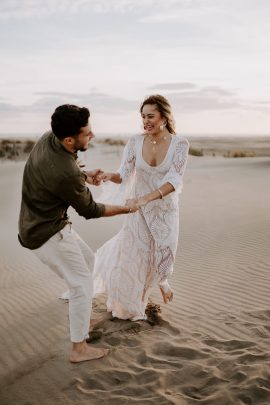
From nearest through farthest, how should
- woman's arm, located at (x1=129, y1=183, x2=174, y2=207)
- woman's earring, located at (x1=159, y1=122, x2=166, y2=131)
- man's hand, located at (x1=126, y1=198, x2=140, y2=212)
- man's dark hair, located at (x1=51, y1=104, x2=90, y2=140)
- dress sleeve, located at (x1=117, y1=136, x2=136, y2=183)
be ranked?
man's dark hair, located at (x1=51, y1=104, x2=90, y2=140) → man's hand, located at (x1=126, y1=198, x2=140, y2=212) → woman's arm, located at (x1=129, y1=183, x2=174, y2=207) → woman's earring, located at (x1=159, y1=122, x2=166, y2=131) → dress sleeve, located at (x1=117, y1=136, x2=136, y2=183)

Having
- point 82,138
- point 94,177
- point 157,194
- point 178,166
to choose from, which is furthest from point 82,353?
point 178,166

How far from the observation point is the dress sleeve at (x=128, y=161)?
5.52 meters

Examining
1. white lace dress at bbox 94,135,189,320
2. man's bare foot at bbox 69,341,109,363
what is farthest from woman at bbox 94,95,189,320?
man's bare foot at bbox 69,341,109,363

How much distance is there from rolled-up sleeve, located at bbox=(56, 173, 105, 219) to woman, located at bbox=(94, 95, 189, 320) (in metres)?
1.13

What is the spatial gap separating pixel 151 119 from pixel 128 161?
589 mm

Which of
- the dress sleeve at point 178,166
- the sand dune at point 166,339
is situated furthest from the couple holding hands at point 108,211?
the sand dune at point 166,339

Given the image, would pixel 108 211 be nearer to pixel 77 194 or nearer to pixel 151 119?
pixel 77 194

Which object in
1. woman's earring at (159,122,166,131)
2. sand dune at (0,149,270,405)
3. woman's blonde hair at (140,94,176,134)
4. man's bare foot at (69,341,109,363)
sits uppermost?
woman's blonde hair at (140,94,176,134)

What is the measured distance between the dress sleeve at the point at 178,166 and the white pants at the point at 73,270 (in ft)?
4.15

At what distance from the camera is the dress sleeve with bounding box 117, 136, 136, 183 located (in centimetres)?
552

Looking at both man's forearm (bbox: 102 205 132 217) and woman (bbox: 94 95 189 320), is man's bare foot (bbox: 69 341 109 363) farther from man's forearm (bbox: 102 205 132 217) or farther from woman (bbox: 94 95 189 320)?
man's forearm (bbox: 102 205 132 217)

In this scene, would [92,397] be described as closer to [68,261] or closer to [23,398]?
[23,398]

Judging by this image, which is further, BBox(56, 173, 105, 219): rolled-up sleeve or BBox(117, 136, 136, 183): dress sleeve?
BBox(117, 136, 136, 183): dress sleeve

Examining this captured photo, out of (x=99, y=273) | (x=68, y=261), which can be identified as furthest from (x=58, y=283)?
(x=68, y=261)
